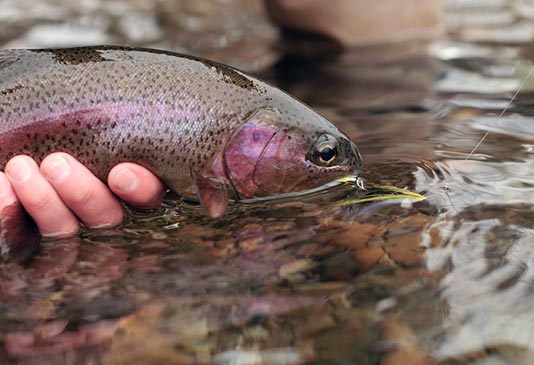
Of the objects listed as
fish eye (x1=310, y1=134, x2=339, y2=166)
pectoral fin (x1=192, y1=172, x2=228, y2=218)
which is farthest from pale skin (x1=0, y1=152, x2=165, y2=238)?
fish eye (x1=310, y1=134, x2=339, y2=166)

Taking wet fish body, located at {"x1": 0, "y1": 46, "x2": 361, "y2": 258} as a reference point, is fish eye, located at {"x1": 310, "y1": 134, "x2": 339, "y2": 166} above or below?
below

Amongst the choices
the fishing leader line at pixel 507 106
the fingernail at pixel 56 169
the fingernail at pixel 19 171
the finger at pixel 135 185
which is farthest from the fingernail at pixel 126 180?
the fishing leader line at pixel 507 106

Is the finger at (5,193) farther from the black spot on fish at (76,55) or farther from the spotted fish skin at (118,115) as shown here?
the black spot on fish at (76,55)

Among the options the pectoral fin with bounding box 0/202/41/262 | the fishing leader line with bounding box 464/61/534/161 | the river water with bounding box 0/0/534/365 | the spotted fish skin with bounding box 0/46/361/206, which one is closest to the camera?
the river water with bounding box 0/0/534/365

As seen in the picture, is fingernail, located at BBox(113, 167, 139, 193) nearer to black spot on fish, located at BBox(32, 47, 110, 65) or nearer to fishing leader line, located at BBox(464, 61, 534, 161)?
black spot on fish, located at BBox(32, 47, 110, 65)

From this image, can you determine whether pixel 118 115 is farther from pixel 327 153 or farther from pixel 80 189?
pixel 327 153

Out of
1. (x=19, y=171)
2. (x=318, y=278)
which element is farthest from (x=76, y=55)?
(x=318, y=278)

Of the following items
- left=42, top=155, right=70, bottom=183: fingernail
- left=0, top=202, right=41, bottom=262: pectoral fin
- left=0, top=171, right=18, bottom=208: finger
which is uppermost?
left=42, top=155, right=70, bottom=183: fingernail
